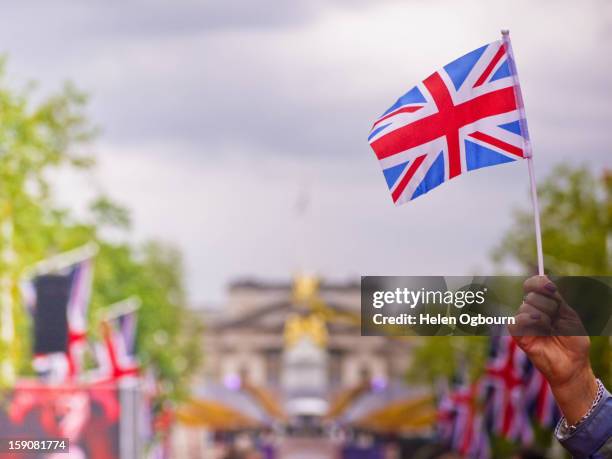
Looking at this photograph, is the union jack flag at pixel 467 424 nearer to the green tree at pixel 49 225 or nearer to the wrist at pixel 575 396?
the green tree at pixel 49 225

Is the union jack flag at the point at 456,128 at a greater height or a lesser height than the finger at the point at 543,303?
greater

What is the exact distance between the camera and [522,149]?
7.41m

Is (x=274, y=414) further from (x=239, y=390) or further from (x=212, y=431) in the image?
(x=212, y=431)

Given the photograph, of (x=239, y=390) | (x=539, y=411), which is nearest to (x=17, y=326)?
(x=539, y=411)

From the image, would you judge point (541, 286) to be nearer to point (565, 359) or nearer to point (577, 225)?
point (565, 359)

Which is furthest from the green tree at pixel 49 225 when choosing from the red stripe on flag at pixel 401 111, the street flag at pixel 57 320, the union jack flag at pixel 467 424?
the red stripe on flag at pixel 401 111

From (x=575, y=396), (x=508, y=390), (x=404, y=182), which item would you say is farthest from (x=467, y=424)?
(x=575, y=396)

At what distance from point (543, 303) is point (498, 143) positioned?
5.24 feet

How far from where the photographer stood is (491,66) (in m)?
7.55

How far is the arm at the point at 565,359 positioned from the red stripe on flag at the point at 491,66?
1646 millimetres

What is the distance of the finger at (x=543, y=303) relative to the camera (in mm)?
5996

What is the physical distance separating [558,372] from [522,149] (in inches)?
61.8

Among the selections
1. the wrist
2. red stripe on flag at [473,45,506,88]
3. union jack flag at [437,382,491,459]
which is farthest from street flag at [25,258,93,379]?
the wrist

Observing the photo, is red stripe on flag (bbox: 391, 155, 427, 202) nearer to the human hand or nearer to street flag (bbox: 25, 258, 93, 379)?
the human hand
